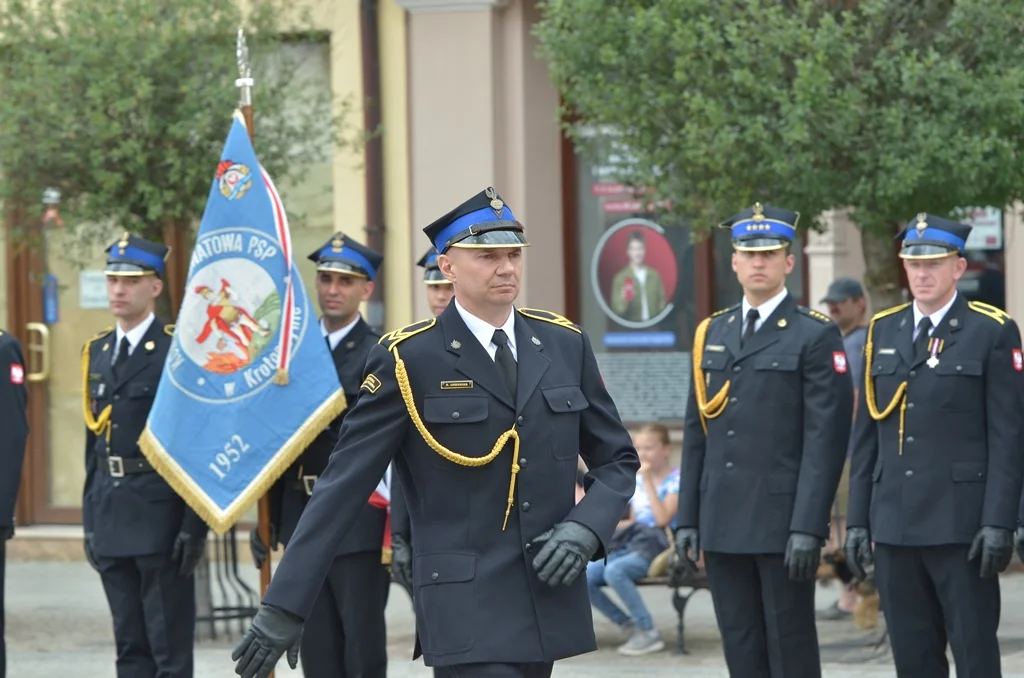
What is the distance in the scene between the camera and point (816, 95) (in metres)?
8.15

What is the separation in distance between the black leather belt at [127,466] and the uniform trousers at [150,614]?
36 centimetres

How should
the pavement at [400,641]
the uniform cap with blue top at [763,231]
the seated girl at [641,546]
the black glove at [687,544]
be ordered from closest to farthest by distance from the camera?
the uniform cap with blue top at [763,231], the black glove at [687,544], the pavement at [400,641], the seated girl at [641,546]

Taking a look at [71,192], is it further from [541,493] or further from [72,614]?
[541,493]

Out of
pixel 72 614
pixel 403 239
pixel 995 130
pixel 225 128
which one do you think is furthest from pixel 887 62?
pixel 72 614

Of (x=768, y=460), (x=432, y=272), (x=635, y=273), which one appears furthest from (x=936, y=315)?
(x=635, y=273)

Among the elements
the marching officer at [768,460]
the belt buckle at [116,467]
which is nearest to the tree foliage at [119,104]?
the belt buckle at [116,467]

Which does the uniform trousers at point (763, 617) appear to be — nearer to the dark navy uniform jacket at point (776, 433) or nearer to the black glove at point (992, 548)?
the dark navy uniform jacket at point (776, 433)

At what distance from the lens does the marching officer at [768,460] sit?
6871mm

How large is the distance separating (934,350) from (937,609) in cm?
98

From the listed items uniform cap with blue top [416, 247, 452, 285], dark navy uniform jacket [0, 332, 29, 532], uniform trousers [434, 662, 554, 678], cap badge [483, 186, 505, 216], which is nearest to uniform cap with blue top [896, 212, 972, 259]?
uniform cap with blue top [416, 247, 452, 285]

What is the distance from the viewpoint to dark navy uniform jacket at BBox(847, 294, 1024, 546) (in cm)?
667

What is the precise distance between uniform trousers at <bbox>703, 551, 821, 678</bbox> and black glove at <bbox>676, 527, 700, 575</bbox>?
9 centimetres

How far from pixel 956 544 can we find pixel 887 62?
8.07ft

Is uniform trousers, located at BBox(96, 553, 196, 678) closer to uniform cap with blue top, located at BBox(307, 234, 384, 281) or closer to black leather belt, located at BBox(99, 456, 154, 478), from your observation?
black leather belt, located at BBox(99, 456, 154, 478)
